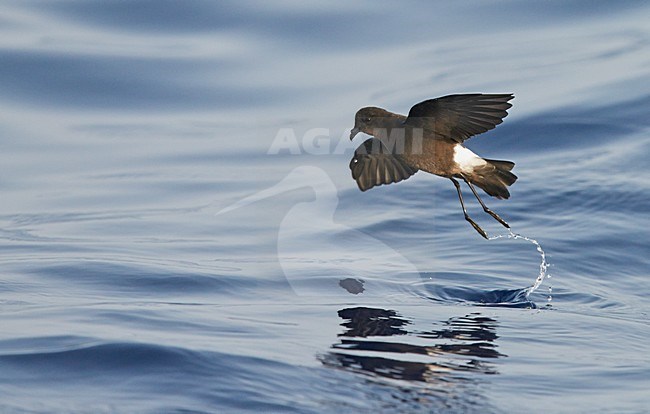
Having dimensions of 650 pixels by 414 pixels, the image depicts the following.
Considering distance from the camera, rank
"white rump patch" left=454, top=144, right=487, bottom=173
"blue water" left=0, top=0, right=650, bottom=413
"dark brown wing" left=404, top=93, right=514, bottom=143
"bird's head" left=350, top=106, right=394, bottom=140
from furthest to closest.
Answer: "bird's head" left=350, top=106, right=394, bottom=140 → "white rump patch" left=454, top=144, right=487, bottom=173 → "dark brown wing" left=404, top=93, right=514, bottom=143 → "blue water" left=0, top=0, right=650, bottom=413

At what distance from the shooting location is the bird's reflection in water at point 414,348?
4.39m

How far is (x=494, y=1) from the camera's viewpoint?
36.0 feet

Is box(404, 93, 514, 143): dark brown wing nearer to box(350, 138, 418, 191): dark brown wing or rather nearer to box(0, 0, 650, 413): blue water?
box(350, 138, 418, 191): dark brown wing

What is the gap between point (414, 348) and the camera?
471 centimetres

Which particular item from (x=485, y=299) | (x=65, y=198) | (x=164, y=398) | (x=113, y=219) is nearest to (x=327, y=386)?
(x=164, y=398)

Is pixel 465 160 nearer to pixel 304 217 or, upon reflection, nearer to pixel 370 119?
pixel 370 119

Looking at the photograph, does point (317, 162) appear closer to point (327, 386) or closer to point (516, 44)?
point (516, 44)

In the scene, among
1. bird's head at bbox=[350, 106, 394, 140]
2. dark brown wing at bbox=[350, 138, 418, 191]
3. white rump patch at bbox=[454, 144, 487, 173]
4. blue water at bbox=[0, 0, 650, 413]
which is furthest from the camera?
dark brown wing at bbox=[350, 138, 418, 191]

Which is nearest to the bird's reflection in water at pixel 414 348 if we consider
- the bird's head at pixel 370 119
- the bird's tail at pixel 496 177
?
the bird's tail at pixel 496 177

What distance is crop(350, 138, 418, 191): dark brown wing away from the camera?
589 cm

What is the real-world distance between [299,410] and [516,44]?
23.8ft

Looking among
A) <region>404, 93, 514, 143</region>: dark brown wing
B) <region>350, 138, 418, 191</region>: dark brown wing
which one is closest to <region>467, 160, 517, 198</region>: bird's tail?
<region>404, 93, 514, 143</region>: dark brown wing

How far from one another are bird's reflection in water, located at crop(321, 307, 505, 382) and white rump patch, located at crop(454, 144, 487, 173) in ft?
2.24

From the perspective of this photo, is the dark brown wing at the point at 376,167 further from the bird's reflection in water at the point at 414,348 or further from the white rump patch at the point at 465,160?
the bird's reflection in water at the point at 414,348
